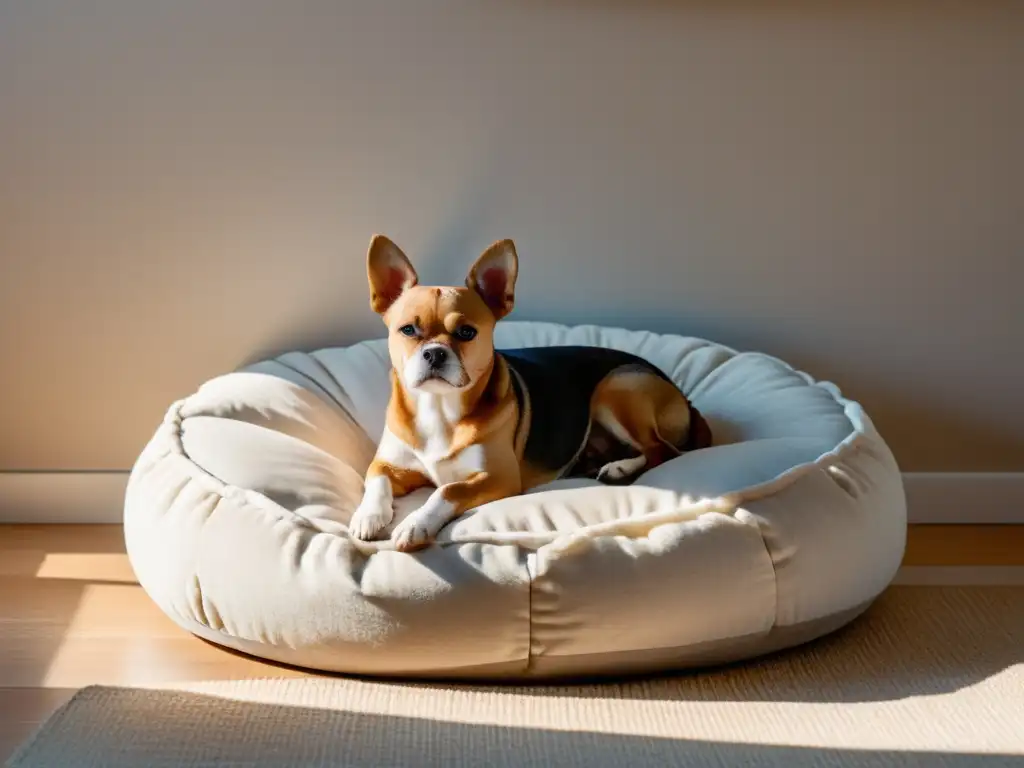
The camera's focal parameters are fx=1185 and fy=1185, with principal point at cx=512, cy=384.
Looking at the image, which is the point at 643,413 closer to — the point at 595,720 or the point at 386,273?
the point at 386,273

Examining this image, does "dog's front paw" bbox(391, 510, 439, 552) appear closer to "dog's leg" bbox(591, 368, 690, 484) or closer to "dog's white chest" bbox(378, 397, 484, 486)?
"dog's white chest" bbox(378, 397, 484, 486)

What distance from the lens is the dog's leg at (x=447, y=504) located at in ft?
7.32

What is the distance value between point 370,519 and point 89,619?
0.74 metres

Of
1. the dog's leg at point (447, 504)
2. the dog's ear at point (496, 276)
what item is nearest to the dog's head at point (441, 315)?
the dog's ear at point (496, 276)

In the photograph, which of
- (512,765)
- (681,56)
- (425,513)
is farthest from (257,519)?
(681,56)

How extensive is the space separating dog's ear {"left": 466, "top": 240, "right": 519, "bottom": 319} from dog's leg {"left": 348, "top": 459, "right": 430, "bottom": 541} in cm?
40

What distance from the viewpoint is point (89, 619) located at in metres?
2.60

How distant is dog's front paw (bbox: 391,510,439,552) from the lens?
2221 millimetres

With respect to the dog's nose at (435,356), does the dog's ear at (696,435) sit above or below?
below

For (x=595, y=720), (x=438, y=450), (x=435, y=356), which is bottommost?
(x=595, y=720)

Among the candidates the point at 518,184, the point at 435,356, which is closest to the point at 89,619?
the point at 435,356

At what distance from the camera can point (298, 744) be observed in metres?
1.98

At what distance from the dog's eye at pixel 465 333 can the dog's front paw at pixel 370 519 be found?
372mm

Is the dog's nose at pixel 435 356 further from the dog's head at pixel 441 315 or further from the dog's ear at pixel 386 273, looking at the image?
the dog's ear at pixel 386 273
